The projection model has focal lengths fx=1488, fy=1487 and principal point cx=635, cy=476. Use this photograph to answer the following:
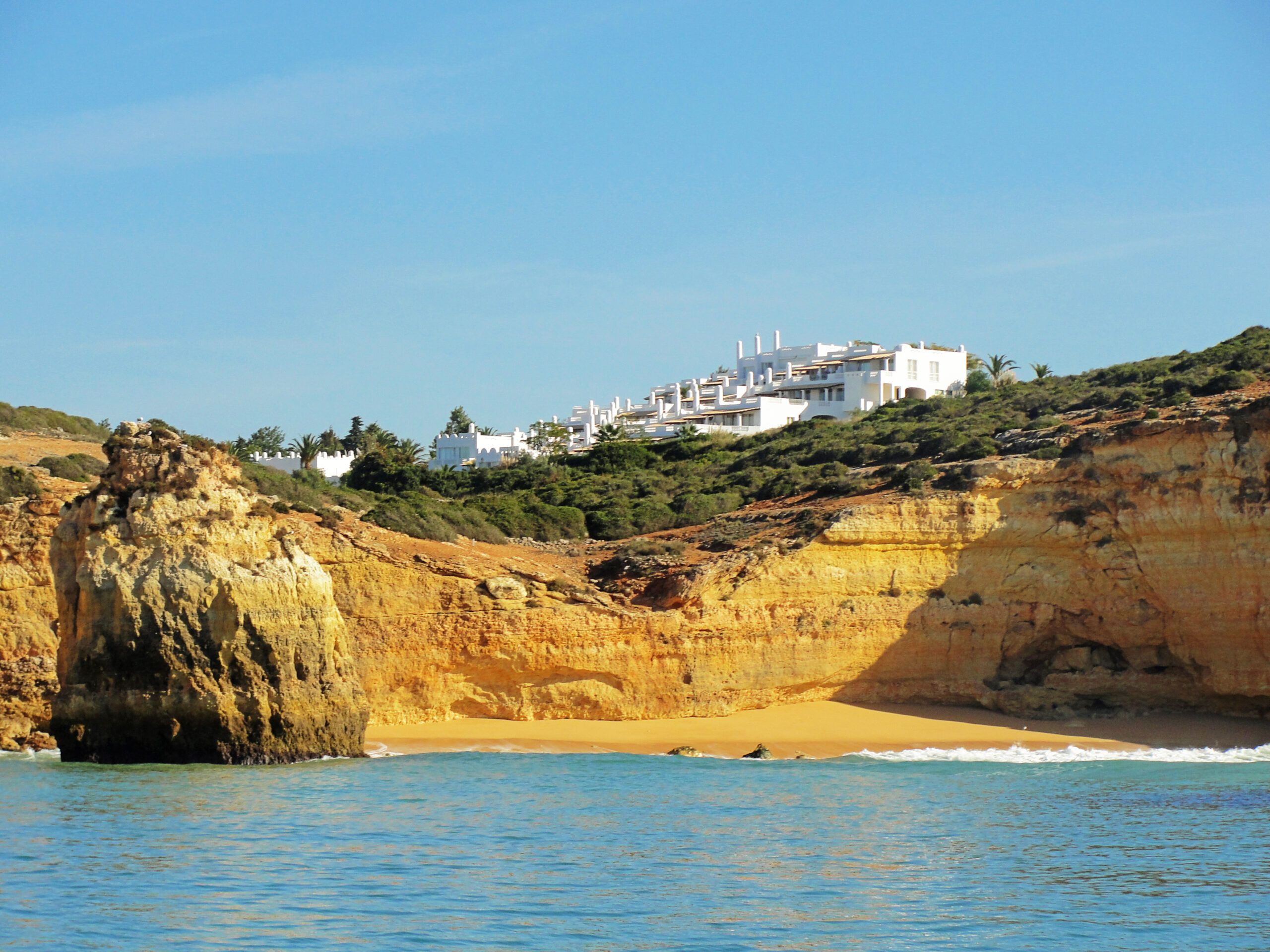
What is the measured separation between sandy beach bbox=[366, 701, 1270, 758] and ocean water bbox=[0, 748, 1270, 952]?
1.73 meters

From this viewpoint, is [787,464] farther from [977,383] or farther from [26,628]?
[977,383]

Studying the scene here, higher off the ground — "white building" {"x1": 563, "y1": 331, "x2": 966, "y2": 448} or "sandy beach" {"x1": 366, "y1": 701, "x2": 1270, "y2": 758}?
"white building" {"x1": 563, "y1": 331, "x2": 966, "y2": 448}

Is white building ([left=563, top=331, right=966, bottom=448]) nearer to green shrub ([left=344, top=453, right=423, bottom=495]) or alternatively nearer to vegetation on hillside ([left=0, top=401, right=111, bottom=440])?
green shrub ([left=344, top=453, right=423, bottom=495])

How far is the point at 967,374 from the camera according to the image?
74375 millimetres

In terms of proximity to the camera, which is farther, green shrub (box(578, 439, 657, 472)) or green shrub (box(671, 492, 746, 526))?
green shrub (box(578, 439, 657, 472))

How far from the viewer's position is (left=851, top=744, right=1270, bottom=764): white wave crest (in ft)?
87.9

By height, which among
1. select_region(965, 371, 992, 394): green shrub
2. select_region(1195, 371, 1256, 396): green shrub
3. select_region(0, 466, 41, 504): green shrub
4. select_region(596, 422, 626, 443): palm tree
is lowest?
select_region(0, 466, 41, 504): green shrub

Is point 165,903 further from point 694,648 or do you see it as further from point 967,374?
point 967,374

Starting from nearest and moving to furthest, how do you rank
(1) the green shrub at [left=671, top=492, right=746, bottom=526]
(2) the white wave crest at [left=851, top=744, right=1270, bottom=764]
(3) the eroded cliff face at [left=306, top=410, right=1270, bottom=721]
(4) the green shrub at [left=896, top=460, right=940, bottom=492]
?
(2) the white wave crest at [left=851, top=744, right=1270, bottom=764] → (3) the eroded cliff face at [left=306, top=410, right=1270, bottom=721] → (4) the green shrub at [left=896, top=460, right=940, bottom=492] → (1) the green shrub at [left=671, top=492, right=746, bottom=526]

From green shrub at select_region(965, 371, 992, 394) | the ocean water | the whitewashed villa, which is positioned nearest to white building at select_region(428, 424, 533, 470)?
the whitewashed villa

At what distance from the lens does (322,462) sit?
67.3 m

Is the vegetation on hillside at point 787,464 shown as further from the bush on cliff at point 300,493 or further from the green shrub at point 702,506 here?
the bush on cliff at point 300,493

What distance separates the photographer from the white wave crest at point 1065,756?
87.9ft

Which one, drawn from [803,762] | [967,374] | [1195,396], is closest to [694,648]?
[803,762]
